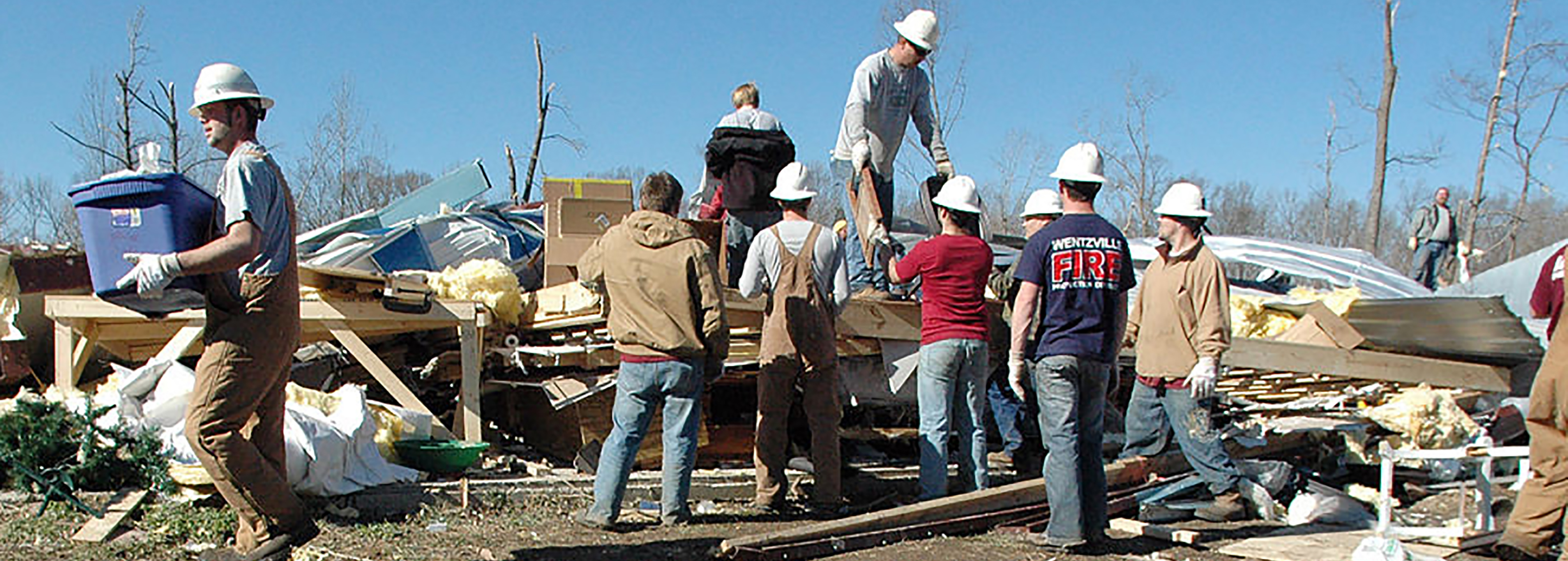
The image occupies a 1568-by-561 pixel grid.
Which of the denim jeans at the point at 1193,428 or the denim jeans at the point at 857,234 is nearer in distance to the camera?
the denim jeans at the point at 1193,428

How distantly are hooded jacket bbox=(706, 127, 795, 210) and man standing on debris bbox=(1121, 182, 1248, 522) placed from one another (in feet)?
8.09

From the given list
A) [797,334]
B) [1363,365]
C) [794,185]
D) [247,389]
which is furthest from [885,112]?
[247,389]

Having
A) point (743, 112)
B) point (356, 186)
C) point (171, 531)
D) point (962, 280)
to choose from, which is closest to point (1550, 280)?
point (962, 280)

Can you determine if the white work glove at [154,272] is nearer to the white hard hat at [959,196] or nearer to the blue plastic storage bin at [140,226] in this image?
the blue plastic storage bin at [140,226]

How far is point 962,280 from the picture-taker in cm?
653

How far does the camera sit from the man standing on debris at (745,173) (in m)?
7.74

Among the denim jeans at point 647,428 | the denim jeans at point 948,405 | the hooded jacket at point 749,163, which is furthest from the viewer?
the hooded jacket at point 749,163

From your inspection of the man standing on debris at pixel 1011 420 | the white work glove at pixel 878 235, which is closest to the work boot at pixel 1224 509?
the man standing on debris at pixel 1011 420

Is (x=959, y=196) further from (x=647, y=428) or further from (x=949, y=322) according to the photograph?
(x=647, y=428)

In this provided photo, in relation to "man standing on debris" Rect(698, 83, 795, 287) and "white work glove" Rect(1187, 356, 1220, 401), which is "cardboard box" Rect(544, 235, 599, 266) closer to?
"man standing on debris" Rect(698, 83, 795, 287)

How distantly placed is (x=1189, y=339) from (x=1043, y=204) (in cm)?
122

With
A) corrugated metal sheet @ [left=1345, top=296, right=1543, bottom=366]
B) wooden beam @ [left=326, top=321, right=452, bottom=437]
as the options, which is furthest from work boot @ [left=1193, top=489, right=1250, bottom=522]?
wooden beam @ [left=326, top=321, right=452, bottom=437]

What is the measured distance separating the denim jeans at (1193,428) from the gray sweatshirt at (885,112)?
2343 millimetres

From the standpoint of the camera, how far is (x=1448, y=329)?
992 cm
